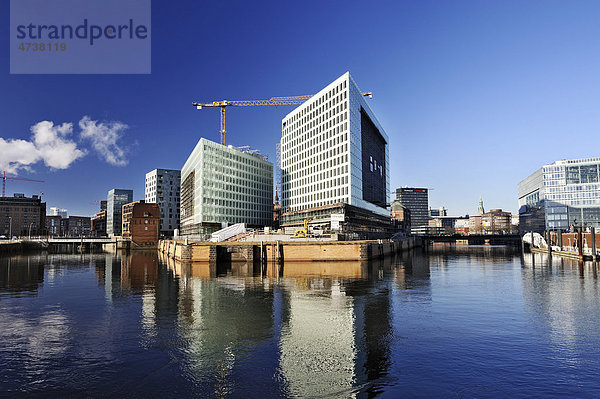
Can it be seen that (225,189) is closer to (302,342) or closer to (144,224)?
(144,224)

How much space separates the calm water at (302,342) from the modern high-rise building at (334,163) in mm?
74848

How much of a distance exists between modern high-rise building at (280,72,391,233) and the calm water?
246 feet

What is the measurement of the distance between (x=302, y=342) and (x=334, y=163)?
109581 millimetres

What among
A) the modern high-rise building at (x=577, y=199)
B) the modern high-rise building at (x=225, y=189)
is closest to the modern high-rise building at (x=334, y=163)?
the modern high-rise building at (x=225, y=189)

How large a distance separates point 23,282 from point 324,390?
59.3m

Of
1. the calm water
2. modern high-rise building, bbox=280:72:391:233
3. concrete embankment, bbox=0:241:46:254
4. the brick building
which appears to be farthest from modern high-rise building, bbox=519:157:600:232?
concrete embankment, bbox=0:241:46:254

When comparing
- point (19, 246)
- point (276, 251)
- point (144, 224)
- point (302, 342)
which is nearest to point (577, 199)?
point (276, 251)

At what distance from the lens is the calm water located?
57.2ft

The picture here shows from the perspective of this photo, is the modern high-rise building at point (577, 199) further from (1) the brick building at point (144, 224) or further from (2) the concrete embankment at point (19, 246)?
(2) the concrete embankment at point (19, 246)

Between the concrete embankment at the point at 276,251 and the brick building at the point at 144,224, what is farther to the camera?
the brick building at the point at 144,224

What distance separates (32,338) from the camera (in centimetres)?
2536

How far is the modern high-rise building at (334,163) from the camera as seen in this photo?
411 feet

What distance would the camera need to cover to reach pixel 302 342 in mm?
24078

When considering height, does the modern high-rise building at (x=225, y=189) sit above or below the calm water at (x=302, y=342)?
above
